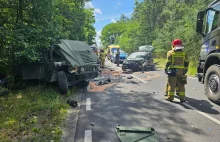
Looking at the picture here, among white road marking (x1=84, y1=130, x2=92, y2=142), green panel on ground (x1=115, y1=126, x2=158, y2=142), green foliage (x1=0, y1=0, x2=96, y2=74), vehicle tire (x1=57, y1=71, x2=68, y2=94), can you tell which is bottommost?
white road marking (x1=84, y1=130, x2=92, y2=142)

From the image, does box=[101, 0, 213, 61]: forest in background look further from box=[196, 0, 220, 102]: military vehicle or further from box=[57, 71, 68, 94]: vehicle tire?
box=[57, 71, 68, 94]: vehicle tire

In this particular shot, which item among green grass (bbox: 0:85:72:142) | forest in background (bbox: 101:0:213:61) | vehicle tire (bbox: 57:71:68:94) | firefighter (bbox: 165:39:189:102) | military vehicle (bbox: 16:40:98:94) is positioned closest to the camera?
green grass (bbox: 0:85:72:142)

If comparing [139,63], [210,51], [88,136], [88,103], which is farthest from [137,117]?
[139,63]

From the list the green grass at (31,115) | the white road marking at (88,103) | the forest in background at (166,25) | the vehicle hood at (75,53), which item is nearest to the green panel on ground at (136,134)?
the green grass at (31,115)

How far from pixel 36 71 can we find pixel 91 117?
3254mm

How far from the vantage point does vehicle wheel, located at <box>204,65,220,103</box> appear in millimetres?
5816

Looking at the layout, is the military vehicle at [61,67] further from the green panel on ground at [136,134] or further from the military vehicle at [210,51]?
the military vehicle at [210,51]

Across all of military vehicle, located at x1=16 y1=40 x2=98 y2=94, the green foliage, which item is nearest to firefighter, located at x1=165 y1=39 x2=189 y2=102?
military vehicle, located at x1=16 y1=40 x2=98 y2=94

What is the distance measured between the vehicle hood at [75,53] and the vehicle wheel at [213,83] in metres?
4.33

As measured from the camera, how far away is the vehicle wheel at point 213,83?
582cm

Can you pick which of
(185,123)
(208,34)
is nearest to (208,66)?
(208,34)

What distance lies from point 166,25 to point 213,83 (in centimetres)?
1851

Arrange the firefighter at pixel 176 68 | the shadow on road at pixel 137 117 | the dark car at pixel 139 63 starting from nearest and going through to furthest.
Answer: the shadow on road at pixel 137 117
the firefighter at pixel 176 68
the dark car at pixel 139 63

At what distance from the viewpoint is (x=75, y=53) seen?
788cm
